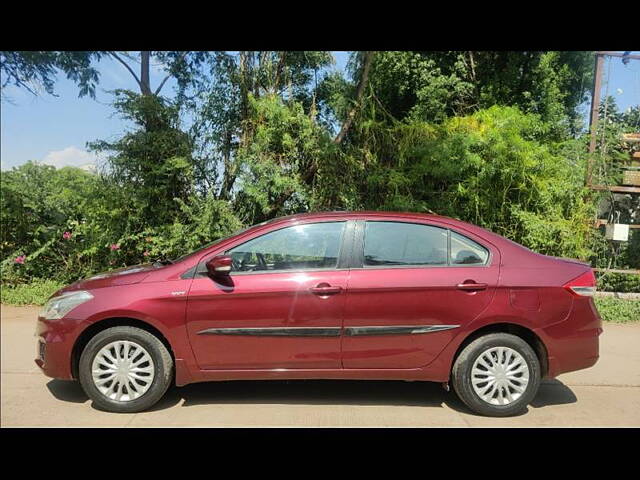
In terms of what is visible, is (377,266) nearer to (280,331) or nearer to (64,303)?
(280,331)

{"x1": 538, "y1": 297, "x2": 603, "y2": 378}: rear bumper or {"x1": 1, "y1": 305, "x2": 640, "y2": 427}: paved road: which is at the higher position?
{"x1": 538, "y1": 297, "x2": 603, "y2": 378}: rear bumper

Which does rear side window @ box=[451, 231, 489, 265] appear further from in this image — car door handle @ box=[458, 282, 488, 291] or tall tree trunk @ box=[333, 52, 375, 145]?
tall tree trunk @ box=[333, 52, 375, 145]

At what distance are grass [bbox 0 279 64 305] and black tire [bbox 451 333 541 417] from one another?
657 cm

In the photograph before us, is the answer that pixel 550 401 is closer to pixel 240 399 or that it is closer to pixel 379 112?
pixel 240 399

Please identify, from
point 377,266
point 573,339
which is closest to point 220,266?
point 377,266

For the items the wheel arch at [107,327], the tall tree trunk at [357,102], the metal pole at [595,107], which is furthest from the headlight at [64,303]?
the metal pole at [595,107]

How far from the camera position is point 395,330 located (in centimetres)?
372

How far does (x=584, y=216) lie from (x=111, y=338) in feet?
23.8

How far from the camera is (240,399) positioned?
4.07 m

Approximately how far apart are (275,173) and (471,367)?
184 inches

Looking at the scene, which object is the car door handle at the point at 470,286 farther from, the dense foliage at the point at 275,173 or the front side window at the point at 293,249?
the dense foliage at the point at 275,173

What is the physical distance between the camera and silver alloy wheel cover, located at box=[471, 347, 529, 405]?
3771 mm

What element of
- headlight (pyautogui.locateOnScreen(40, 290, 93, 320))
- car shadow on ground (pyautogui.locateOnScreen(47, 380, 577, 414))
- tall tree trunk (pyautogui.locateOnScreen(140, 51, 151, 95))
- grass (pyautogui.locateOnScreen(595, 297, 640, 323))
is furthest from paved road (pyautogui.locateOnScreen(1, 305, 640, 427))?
tall tree trunk (pyautogui.locateOnScreen(140, 51, 151, 95))

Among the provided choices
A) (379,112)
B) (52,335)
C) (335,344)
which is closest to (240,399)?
(335,344)
